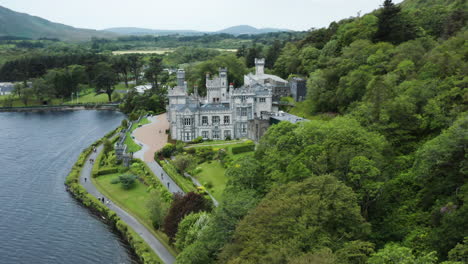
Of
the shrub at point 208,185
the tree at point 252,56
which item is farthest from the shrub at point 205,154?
the tree at point 252,56

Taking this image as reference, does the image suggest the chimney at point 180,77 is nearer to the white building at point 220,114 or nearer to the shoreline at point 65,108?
the white building at point 220,114

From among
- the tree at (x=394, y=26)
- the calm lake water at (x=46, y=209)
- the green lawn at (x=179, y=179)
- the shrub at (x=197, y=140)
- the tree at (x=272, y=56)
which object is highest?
the tree at (x=394, y=26)

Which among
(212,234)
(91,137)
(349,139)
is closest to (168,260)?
(212,234)

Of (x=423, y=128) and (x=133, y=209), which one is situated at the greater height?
(x=423, y=128)

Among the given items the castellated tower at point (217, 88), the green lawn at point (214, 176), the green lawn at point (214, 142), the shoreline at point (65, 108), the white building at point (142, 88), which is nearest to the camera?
the green lawn at point (214, 176)

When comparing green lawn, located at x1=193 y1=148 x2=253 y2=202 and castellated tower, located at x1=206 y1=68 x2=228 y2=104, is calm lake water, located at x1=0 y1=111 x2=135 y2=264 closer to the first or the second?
green lawn, located at x1=193 y1=148 x2=253 y2=202

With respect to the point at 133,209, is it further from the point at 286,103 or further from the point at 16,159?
the point at 286,103
